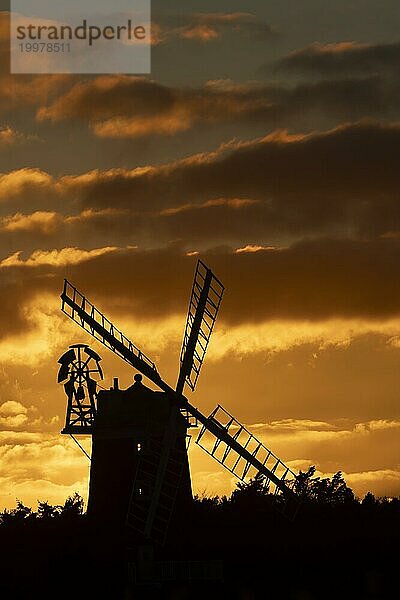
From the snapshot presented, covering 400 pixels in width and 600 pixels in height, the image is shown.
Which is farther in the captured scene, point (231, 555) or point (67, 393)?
point (67, 393)

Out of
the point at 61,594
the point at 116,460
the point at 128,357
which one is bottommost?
the point at 61,594

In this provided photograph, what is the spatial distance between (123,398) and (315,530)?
34.9 ft

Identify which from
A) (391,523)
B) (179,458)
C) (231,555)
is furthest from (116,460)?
(391,523)

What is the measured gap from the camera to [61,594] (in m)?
62.3

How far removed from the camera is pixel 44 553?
6581cm

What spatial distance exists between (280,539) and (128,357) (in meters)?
10.8

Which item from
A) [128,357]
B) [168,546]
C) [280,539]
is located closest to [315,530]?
[280,539]

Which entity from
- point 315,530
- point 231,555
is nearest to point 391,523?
point 315,530

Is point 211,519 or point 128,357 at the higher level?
point 128,357

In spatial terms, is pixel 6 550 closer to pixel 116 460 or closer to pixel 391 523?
pixel 116 460

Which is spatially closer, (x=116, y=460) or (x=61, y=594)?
(x=61, y=594)

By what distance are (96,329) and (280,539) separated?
12822mm

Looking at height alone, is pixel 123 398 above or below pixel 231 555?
above

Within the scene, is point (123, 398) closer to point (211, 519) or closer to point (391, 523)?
point (211, 519)
